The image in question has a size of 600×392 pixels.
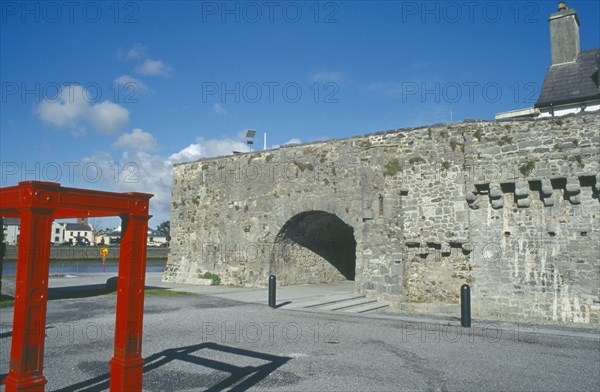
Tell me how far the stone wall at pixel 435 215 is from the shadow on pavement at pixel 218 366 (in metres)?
7.03

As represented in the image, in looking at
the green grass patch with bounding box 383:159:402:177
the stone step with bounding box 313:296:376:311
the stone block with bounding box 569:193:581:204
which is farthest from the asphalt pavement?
the green grass patch with bounding box 383:159:402:177

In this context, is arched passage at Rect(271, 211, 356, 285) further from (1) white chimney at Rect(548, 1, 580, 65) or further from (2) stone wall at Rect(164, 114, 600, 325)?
(1) white chimney at Rect(548, 1, 580, 65)

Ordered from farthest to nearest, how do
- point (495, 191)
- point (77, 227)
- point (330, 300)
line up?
1. point (77, 227)
2. point (330, 300)
3. point (495, 191)

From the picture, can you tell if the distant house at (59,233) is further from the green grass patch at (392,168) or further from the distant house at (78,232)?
the green grass patch at (392,168)

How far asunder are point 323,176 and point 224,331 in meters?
7.56

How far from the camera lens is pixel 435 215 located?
13.1 meters

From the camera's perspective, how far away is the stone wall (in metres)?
11.2

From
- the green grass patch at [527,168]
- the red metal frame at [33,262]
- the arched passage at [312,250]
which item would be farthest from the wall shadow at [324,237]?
the red metal frame at [33,262]

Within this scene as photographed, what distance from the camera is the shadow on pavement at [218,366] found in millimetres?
5285

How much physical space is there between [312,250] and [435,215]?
571 centimetres

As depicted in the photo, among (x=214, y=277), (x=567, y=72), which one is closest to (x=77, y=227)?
(x=214, y=277)

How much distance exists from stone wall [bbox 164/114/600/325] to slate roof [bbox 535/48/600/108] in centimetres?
845

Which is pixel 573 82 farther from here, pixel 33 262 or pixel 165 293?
pixel 33 262

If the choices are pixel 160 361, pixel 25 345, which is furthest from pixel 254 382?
pixel 25 345
